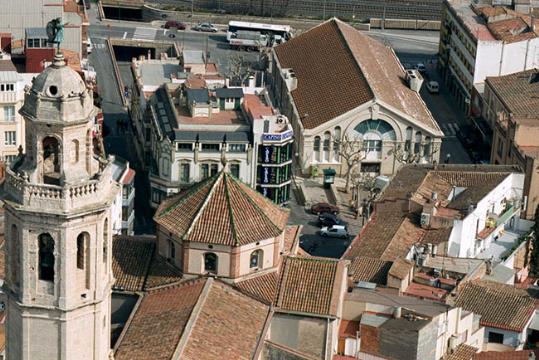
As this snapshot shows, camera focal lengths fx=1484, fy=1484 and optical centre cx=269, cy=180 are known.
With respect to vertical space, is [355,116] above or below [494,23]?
below

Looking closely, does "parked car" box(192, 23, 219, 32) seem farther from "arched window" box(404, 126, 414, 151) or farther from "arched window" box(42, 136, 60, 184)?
"arched window" box(42, 136, 60, 184)

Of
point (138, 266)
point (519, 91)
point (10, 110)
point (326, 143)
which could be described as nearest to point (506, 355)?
point (138, 266)

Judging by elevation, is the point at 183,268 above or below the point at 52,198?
below

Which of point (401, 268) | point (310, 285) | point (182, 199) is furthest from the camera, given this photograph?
point (401, 268)

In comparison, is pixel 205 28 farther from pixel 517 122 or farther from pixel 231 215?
pixel 231 215

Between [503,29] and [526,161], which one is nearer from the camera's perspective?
[526,161]

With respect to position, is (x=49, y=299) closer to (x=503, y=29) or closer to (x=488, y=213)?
(x=488, y=213)

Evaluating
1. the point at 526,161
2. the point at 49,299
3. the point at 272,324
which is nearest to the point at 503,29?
the point at 526,161
